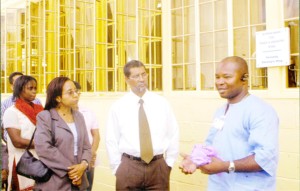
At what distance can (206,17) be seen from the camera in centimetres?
454

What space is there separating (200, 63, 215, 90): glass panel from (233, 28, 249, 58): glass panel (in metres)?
0.37

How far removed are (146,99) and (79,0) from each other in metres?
3.26

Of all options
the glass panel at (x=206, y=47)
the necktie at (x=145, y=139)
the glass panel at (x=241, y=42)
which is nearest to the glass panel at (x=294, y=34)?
the glass panel at (x=241, y=42)

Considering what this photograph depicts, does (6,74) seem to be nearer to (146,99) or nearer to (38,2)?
(38,2)

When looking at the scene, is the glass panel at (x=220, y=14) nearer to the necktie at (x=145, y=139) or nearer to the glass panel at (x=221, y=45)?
the glass panel at (x=221, y=45)

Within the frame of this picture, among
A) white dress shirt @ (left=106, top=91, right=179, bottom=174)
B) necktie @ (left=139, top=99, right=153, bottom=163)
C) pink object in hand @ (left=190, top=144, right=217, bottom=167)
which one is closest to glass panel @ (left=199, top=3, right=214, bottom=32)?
white dress shirt @ (left=106, top=91, right=179, bottom=174)

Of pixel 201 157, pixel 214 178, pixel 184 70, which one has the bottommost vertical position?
pixel 214 178

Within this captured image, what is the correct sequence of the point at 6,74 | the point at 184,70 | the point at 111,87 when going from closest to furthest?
the point at 184,70, the point at 111,87, the point at 6,74

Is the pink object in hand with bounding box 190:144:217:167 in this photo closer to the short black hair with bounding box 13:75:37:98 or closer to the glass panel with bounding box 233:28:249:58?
the glass panel with bounding box 233:28:249:58

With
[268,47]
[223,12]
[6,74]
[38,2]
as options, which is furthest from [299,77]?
[6,74]

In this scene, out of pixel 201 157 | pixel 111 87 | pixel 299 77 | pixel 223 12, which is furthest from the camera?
pixel 111 87

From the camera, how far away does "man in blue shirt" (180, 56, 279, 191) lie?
214 cm

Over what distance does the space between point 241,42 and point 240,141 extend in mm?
2120

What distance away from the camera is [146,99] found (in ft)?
11.8
